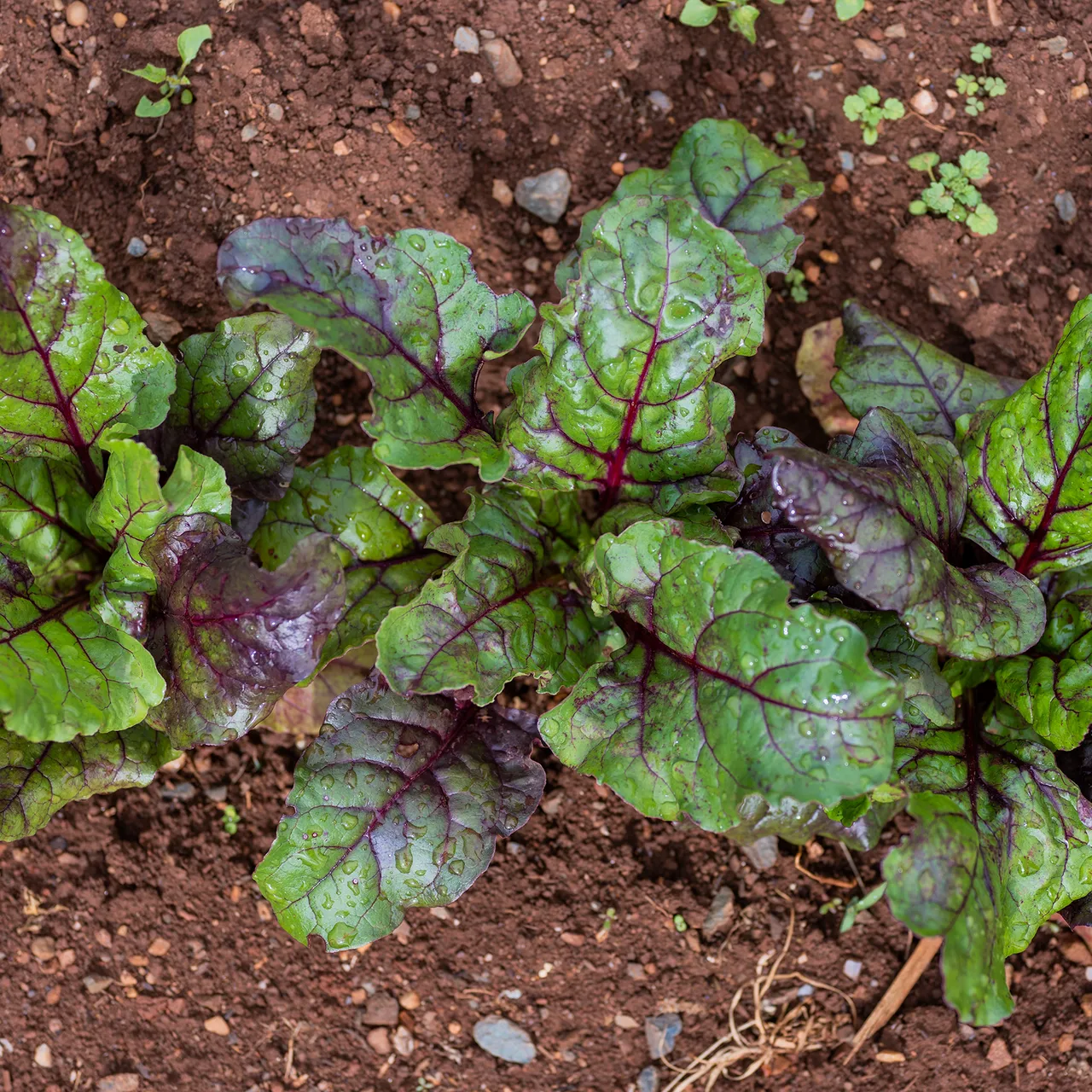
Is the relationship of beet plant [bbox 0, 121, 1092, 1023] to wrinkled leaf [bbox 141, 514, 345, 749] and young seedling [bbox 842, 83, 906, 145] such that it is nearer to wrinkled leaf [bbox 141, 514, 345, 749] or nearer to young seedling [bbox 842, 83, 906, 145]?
wrinkled leaf [bbox 141, 514, 345, 749]

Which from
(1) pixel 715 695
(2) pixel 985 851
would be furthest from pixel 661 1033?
(1) pixel 715 695

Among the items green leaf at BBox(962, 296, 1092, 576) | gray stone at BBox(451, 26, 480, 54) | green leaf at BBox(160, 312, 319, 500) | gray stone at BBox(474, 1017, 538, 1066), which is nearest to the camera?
green leaf at BBox(962, 296, 1092, 576)

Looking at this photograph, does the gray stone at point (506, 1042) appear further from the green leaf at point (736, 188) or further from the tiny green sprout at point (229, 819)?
the green leaf at point (736, 188)

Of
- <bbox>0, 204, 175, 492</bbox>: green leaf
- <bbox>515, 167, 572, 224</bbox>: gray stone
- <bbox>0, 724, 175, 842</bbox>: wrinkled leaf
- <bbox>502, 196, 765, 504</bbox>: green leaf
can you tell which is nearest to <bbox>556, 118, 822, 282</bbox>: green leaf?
<bbox>502, 196, 765, 504</bbox>: green leaf

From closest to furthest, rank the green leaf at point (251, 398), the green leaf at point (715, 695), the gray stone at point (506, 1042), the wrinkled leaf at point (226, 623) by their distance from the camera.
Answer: the green leaf at point (715, 695) → the wrinkled leaf at point (226, 623) → the green leaf at point (251, 398) → the gray stone at point (506, 1042)

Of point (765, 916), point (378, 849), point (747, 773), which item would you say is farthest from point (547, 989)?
point (747, 773)

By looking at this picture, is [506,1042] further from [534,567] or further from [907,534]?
[907,534]

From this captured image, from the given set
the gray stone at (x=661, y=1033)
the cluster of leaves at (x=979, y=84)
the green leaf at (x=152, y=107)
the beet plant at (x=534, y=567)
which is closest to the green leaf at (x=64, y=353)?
the beet plant at (x=534, y=567)
